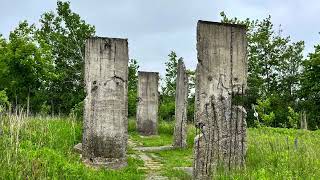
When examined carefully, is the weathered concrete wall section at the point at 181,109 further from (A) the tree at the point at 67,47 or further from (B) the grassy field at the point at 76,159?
(A) the tree at the point at 67,47

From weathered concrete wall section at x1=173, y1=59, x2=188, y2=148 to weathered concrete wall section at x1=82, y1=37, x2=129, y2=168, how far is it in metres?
4.60

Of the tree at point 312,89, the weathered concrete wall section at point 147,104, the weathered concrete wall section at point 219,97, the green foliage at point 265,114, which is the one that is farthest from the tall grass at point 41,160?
the tree at point 312,89

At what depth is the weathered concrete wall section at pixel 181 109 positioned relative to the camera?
1540 cm

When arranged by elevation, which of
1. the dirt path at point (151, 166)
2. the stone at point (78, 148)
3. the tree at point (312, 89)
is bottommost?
the dirt path at point (151, 166)

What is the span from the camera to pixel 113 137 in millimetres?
10906

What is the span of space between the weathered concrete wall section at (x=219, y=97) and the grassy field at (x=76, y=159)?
15.8 inches

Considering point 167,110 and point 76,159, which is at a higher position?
point 167,110

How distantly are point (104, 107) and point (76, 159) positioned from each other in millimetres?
1264

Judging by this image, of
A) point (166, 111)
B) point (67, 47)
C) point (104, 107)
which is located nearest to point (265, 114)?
point (104, 107)

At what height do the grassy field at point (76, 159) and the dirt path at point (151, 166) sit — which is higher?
the grassy field at point (76, 159)

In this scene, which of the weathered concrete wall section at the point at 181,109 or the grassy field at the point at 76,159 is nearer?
the grassy field at the point at 76,159

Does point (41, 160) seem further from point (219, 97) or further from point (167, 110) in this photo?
point (167, 110)

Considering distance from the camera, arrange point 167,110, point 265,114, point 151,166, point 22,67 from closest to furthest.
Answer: point 151,166
point 265,114
point 22,67
point 167,110

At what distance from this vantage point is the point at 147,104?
2088cm
